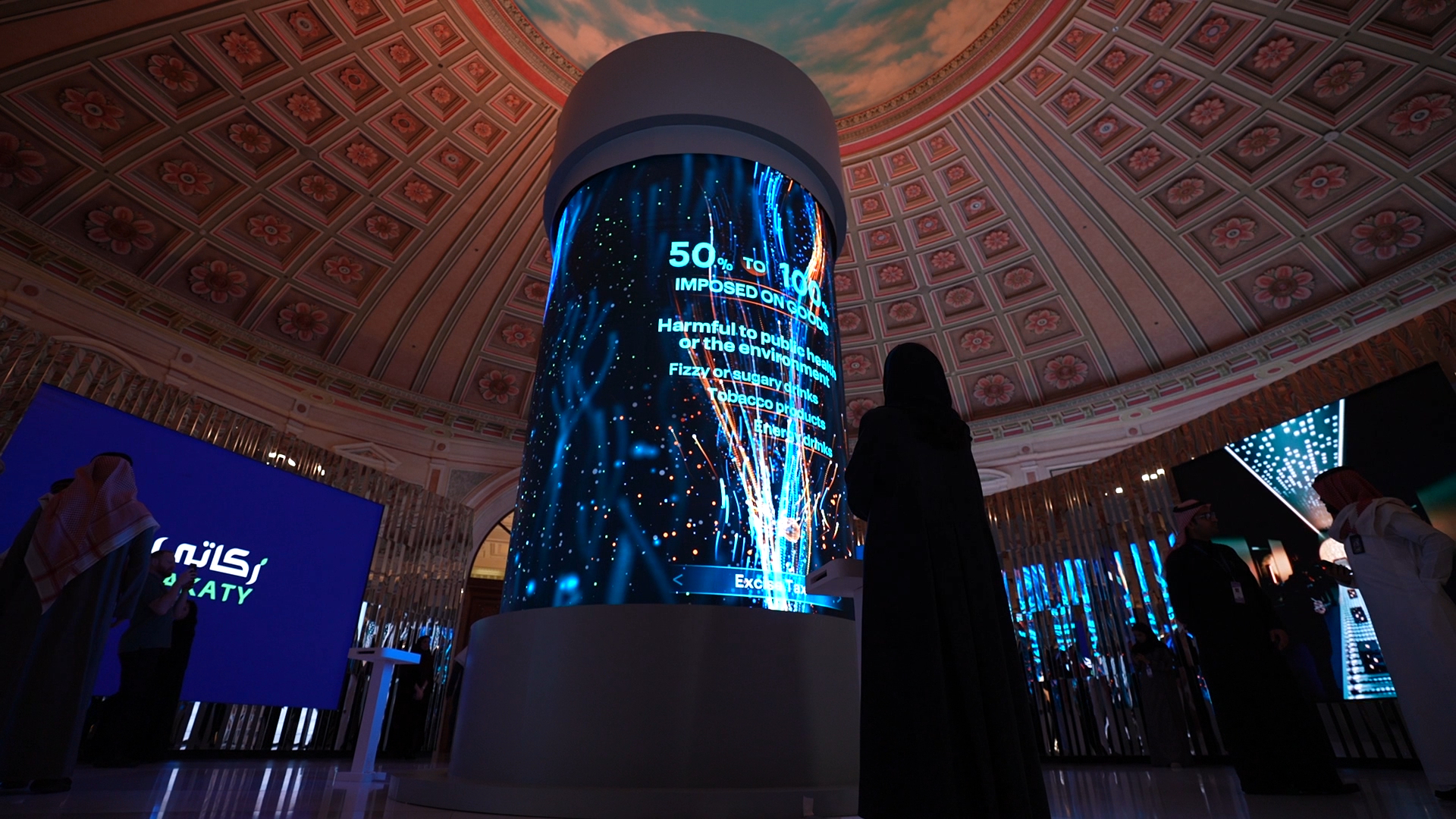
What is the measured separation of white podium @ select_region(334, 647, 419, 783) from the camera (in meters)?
4.39

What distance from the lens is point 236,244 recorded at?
10359 millimetres

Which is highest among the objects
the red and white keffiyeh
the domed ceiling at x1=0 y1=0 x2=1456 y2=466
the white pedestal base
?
the domed ceiling at x1=0 y1=0 x2=1456 y2=466

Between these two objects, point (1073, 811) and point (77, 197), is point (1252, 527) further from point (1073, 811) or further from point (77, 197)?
point (77, 197)

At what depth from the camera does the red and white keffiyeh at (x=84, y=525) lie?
318cm

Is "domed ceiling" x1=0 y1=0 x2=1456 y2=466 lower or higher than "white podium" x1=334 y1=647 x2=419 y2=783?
higher

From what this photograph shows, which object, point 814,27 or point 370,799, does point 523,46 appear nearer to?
point 814,27

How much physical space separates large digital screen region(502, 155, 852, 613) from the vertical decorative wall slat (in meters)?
6.78

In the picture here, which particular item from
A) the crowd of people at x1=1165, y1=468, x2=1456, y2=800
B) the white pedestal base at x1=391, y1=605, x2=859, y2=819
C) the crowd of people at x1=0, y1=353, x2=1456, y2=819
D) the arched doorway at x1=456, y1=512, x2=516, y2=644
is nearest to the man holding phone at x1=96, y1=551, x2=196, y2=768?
the crowd of people at x1=0, y1=353, x2=1456, y2=819

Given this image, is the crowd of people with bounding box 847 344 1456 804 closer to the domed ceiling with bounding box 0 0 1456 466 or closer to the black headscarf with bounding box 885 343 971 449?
the black headscarf with bounding box 885 343 971 449

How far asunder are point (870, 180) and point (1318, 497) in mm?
7655

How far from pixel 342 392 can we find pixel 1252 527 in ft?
39.9

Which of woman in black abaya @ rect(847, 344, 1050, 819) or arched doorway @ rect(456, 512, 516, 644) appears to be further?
arched doorway @ rect(456, 512, 516, 644)

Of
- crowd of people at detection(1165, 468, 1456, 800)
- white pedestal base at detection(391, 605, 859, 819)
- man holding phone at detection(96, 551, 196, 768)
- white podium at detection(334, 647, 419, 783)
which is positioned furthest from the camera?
man holding phone at detection(96, 551, 196, 768)

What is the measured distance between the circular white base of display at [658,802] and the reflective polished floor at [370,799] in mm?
108
